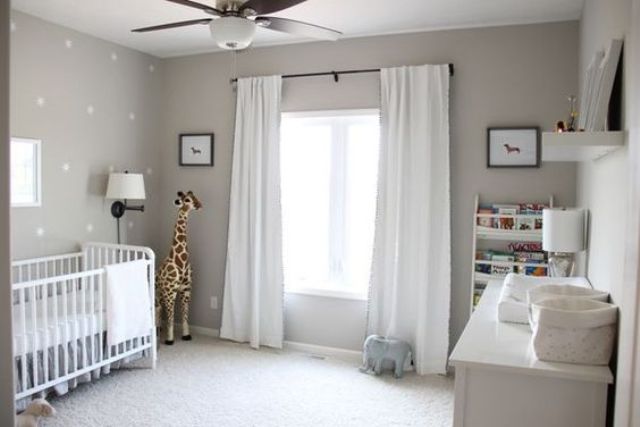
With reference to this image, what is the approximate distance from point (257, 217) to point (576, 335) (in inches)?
114

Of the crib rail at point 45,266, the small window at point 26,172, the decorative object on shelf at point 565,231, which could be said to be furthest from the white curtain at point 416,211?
the small window at point 26,172

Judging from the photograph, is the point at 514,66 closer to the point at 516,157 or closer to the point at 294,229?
the point at 516,157

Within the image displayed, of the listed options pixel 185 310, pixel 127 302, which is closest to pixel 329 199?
pixel 185 310

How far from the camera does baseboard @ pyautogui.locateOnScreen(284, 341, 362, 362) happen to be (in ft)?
13.1

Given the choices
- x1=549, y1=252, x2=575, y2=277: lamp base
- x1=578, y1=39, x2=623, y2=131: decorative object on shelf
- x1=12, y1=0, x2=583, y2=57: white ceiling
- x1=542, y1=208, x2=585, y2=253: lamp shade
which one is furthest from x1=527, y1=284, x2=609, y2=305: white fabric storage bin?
x1=12, y1=0, x2=583, y2=57: white ceiling

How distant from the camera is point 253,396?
10.7 ft

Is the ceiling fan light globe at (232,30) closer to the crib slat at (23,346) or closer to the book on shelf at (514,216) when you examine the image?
the crib slat at (23,346)

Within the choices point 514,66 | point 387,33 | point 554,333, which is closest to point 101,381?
point 554,333

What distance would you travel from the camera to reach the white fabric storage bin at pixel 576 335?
1.59 meters

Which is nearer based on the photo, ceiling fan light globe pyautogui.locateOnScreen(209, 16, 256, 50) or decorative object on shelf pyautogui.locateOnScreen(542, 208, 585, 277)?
ceiling fan light globe pyautogui.locateOnScreen(209, 16, 256, 50)

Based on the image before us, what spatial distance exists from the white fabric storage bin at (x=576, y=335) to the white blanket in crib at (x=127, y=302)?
8.69ft

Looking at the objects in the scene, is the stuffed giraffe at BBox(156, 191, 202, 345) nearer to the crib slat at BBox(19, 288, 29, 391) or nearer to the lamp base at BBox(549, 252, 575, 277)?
the crib slat at BBox(19, 288, 29, 391)

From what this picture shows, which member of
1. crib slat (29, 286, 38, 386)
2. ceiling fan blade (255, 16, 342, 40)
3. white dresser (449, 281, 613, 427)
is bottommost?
crib slat (29, 286, 38, 386)

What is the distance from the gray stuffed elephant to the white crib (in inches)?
62.0
